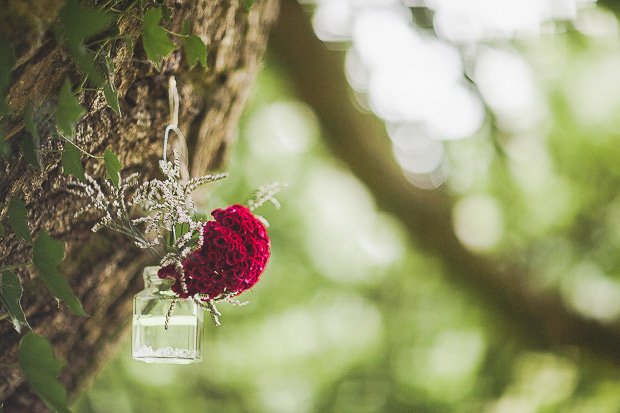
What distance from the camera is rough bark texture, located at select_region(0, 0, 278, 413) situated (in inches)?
22.7

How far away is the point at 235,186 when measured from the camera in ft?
10.3

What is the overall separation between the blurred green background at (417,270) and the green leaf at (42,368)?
2057 mm

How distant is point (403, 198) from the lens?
183 cm

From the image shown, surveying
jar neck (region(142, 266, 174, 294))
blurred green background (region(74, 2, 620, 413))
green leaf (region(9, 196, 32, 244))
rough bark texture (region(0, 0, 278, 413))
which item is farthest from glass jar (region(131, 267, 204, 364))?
blurred green background (region(74, 2, 620, 413))

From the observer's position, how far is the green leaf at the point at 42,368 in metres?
0.45

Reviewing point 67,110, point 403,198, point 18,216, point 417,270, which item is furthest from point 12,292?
point 417,270

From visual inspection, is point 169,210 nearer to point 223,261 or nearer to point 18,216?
point 223,261

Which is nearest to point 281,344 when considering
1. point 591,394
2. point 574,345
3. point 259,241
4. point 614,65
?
point 591,394

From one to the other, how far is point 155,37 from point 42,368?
1.04ft

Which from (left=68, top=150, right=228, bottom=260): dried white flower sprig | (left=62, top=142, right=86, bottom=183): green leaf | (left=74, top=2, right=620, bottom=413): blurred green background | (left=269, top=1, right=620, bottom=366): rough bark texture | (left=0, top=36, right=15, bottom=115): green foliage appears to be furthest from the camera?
(left=74, top=2, right=620, bottom=413): blurred green background

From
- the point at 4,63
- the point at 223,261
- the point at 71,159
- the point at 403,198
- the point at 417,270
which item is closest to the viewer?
the point at 4,63

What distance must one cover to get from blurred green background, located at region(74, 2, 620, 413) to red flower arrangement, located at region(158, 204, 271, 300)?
176cm

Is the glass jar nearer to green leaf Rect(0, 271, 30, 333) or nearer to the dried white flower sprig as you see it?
the dried white flower sprig

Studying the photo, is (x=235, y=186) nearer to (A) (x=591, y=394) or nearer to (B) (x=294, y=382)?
(B) (x=294, y=382)
